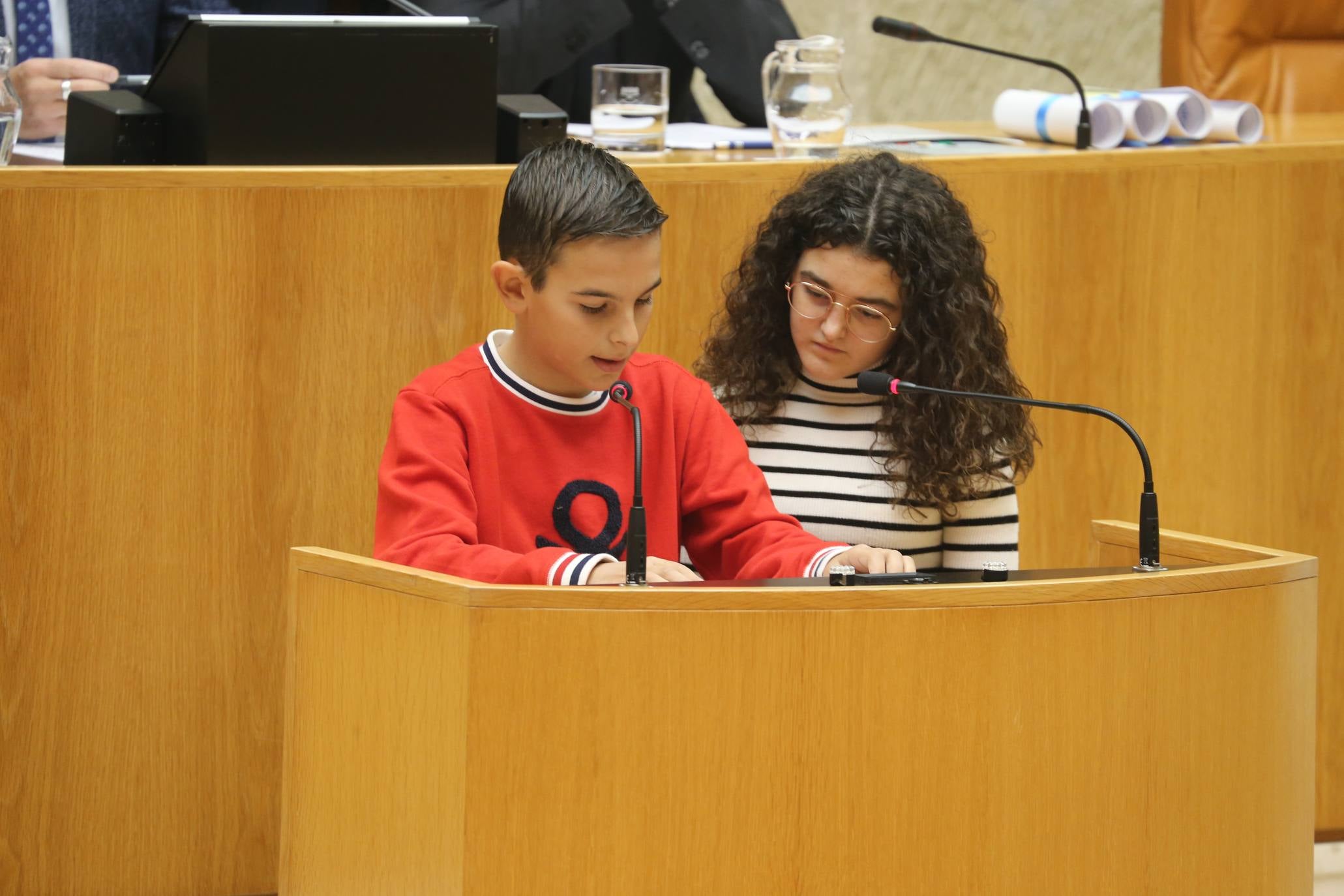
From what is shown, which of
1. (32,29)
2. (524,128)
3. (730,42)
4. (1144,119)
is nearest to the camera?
(524,128)

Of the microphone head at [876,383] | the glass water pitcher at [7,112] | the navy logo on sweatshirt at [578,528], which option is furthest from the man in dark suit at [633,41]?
the microphone head at [876,383]

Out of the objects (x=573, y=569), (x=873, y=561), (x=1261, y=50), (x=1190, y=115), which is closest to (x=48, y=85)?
(x=573, y=569)

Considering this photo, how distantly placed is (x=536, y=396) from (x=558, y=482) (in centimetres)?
9

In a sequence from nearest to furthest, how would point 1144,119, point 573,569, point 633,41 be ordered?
point 573,569
point 1144,119
point 633,41

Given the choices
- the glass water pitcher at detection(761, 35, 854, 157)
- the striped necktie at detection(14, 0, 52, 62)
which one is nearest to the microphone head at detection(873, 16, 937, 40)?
the glass water pitcher at detection(761, 35, 854, 157)

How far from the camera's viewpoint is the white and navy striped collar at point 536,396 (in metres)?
1.71

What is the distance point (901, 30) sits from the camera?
2518mm

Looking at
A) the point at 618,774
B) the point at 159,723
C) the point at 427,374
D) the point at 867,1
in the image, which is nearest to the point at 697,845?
the point at 618,774

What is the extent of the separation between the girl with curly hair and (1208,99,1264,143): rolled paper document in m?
0.75

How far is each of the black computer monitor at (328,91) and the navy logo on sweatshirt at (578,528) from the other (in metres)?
0.64

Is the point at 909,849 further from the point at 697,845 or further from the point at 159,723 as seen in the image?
the point at 159,723

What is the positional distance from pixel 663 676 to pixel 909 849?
24cm

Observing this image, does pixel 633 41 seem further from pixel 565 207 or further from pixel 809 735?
pixel 809 735

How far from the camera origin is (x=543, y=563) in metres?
1.53
